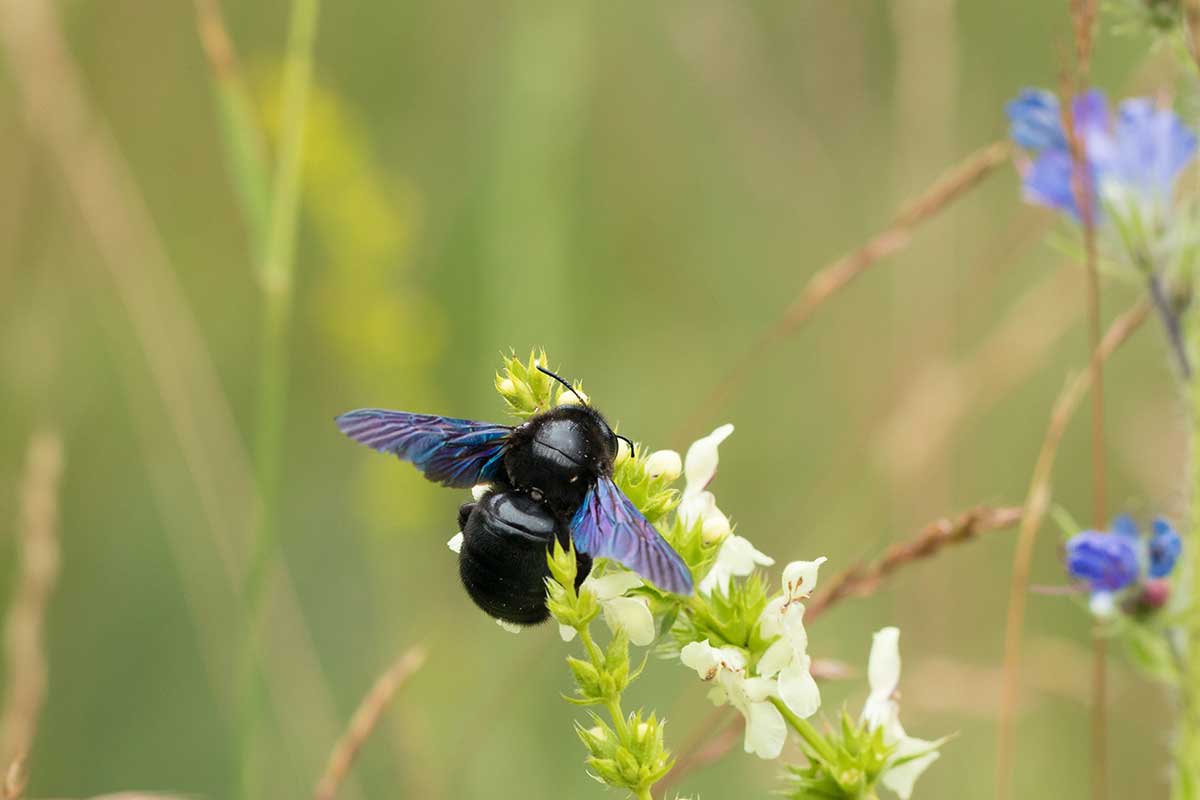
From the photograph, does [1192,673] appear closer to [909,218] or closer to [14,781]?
[909,218]

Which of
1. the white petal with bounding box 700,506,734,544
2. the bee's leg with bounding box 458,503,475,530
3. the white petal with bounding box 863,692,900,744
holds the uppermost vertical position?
the bee's leg with bounding box 458,503,475,530

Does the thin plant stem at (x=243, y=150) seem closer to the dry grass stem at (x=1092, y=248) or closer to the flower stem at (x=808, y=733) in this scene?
the dry grass stem at (x=1092, y=248)

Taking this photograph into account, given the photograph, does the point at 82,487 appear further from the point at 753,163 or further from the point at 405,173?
the point at 753,163

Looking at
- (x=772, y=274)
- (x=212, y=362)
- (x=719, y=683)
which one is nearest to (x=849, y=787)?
(x=719, y=683)

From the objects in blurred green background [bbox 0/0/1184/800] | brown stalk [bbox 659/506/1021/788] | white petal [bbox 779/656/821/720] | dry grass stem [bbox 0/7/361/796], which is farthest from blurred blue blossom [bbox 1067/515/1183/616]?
dry grass stem [bbox 0/7/361/796]

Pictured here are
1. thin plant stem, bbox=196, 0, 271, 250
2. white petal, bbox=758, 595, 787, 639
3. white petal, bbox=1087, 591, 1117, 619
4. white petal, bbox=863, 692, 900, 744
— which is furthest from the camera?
thin plant stem, bbox=196, 0, 271, 250

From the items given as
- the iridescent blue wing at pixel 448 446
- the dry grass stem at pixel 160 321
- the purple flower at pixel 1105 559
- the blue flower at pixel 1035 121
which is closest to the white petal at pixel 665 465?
the iridescent blue wing at pixel 448 446

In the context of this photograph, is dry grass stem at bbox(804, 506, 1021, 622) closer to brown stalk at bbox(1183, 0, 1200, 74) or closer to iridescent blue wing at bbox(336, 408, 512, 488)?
iridescent blue wing at bbox(336, 408, 512, 488)
